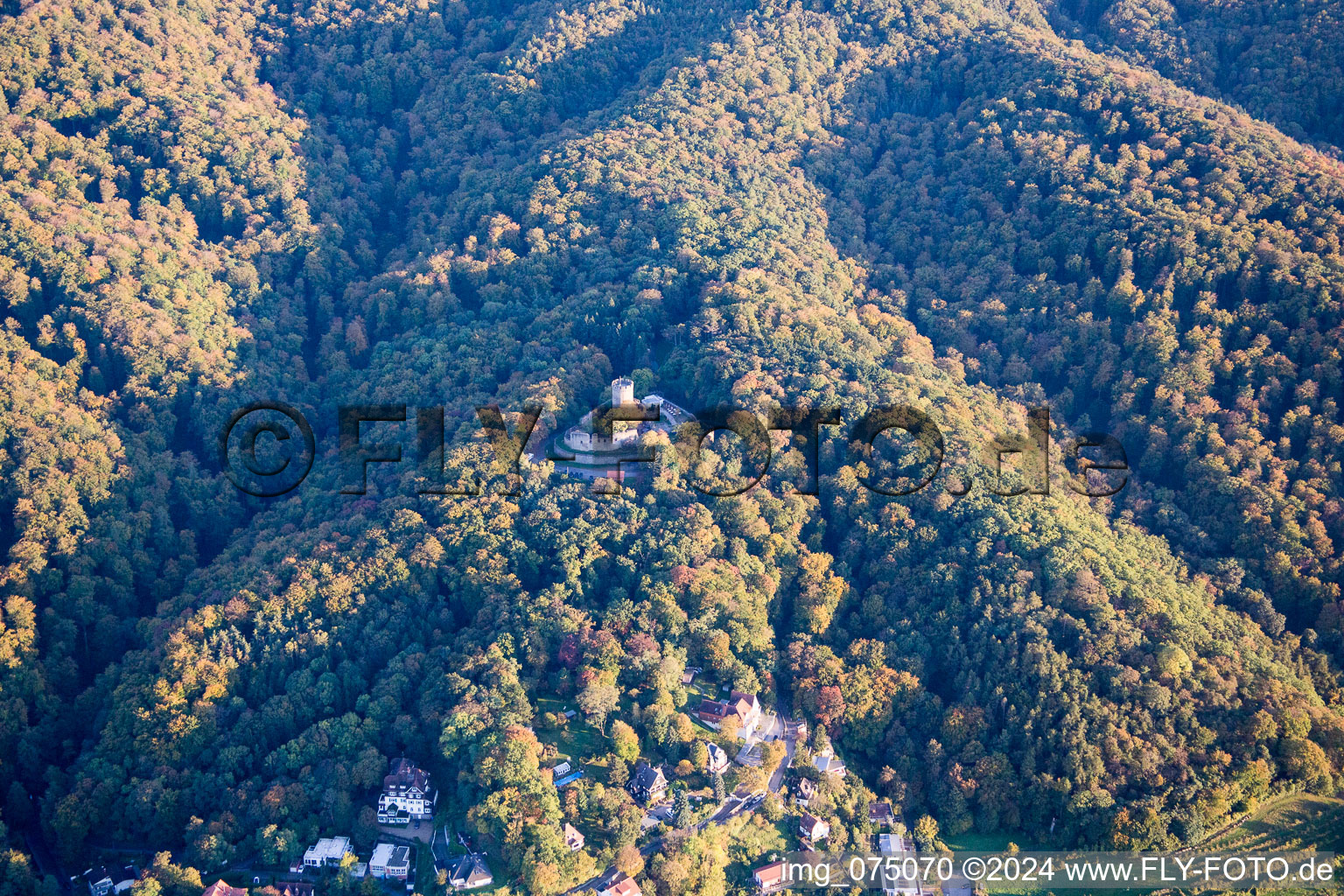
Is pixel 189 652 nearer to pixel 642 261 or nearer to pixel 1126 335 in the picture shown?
pixel 642 261

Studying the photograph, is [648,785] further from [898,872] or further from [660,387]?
[660,387]

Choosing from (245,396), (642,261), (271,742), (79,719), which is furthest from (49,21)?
(271,742)

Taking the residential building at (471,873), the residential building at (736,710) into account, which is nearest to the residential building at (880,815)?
the residential building at (736,710)

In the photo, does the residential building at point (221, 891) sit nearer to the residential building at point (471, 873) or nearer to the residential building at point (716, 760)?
the residential building at point (471, 873)

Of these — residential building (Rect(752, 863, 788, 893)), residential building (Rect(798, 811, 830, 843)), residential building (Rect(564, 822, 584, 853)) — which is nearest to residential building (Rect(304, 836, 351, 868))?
residential building (Rect(564, 822, 584, 853))

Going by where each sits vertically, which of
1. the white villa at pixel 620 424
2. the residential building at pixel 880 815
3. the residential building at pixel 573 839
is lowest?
the residential building at pixel 880 815

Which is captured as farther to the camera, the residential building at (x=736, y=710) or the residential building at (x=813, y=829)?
the residential building at (x=736, y=710)

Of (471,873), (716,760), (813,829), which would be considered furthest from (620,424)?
(471,873)

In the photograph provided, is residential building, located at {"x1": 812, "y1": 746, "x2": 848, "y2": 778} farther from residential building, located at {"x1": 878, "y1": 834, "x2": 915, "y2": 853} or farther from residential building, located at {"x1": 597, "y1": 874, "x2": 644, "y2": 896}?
residential building, located at {"x1": 597, "y1": 874, "x2": 644, "y2": 896}
